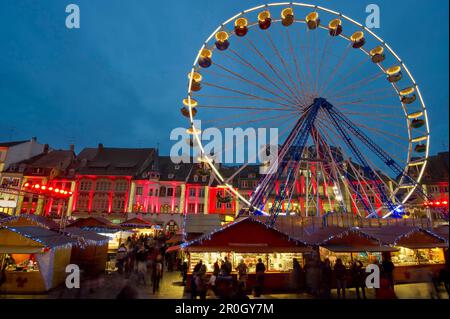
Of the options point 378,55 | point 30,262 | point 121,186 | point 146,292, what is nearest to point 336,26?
point 378,55

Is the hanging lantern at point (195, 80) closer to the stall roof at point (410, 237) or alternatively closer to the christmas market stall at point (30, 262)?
the christmas market stall at point (30, 262)

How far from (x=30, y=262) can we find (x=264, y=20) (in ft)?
62.4

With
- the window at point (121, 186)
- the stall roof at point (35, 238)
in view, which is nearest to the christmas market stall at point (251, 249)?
the stall roof at point (35, 238)

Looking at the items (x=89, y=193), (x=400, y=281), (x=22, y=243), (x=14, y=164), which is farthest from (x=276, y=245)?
(x=14, y=164)

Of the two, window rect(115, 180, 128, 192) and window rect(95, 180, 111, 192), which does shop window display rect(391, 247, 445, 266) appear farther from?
window rect(95, 180, 111, 192)

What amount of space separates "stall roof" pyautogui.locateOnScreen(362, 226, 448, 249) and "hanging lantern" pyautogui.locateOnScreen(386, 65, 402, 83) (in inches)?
412

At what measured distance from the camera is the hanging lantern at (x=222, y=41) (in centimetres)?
1856

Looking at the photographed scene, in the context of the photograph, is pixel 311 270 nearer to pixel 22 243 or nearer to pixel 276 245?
pixel 276 245

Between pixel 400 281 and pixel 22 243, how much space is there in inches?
737

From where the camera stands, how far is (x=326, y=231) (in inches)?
602

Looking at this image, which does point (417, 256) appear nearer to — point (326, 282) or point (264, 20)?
point (326, 282)

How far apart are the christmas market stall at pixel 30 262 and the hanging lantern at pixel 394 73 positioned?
2293cm

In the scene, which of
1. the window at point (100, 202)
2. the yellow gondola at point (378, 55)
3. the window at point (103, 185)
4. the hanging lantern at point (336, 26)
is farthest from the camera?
the window at point (103, 185)

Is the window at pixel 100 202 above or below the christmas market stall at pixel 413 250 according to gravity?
above
